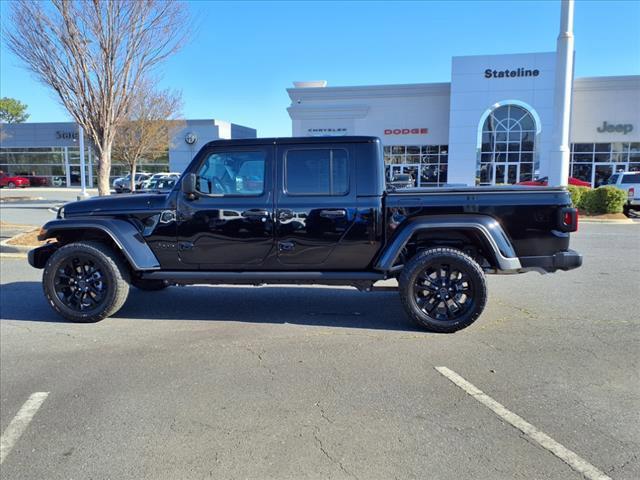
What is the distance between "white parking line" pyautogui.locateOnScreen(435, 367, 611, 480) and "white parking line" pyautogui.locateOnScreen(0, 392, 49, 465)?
308cm

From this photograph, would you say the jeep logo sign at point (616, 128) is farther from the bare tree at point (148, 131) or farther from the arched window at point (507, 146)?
the bare tree at point (148, 131)

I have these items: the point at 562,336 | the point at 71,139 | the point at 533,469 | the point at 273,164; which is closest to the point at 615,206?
the point at 562,336

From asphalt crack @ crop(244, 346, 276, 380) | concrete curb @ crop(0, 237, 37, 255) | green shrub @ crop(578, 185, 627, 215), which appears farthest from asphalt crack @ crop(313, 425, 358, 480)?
green shrub @ crop(578, 185, 627, 215)

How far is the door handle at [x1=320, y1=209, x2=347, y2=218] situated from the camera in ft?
16.7

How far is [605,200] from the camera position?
18.2 metres

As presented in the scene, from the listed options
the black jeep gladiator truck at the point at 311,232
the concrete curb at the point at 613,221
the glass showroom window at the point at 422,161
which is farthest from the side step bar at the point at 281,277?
the glass showroom window at the point at 422,161

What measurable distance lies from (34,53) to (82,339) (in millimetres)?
7794

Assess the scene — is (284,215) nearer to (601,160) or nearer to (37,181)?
(601,160)

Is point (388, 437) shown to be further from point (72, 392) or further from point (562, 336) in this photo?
point (562, 336)

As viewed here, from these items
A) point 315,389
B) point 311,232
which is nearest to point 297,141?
point 311,232

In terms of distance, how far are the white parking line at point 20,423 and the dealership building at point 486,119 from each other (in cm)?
2973

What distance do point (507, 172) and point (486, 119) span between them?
3.96m

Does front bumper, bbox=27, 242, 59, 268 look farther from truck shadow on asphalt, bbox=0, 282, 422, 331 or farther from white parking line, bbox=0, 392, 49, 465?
white parking line, bbox=0, 392, 49, 465

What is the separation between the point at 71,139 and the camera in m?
51.2
